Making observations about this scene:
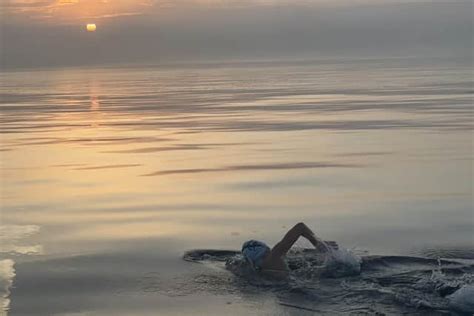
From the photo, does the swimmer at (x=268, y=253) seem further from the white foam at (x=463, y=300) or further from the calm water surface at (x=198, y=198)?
the white foam at (x=463, y=300)

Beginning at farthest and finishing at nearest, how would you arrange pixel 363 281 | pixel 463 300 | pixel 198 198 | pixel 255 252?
pixel 198 198
pixel 255 252
pixel 363 281
pixel 463 300

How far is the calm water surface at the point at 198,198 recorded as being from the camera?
29.8 feet

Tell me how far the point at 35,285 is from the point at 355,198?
594 cm

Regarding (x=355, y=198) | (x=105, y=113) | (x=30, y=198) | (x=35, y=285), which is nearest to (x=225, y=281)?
(x=35, y=285)

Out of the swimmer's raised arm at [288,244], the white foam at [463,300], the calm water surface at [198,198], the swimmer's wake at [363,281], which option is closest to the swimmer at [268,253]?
the swimmer's raised arm at [288,244]

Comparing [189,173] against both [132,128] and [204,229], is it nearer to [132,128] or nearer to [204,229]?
[204,229]

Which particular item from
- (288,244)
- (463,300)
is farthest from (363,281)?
(463,300)

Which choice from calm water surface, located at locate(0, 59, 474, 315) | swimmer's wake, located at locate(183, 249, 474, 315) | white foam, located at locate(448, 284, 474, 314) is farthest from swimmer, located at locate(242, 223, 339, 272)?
white foam, located at locate(448, 284, 474, 314)

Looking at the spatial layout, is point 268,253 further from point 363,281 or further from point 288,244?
point 363,281

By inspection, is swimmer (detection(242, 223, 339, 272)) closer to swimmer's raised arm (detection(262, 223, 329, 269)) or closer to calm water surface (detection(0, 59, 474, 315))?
swimmer's raised arm (detection(262, 223, 329, 269))

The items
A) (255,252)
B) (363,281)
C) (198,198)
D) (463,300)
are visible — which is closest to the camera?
(463,300)

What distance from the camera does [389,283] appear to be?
29.4 ft

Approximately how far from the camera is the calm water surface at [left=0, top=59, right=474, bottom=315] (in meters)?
9.09

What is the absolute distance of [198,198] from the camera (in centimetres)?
1384
